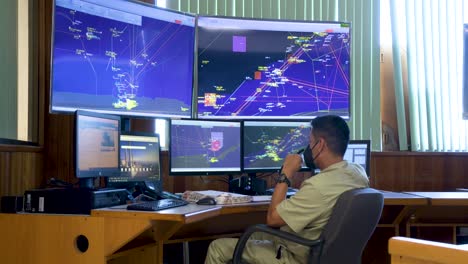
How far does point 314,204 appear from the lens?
225cm

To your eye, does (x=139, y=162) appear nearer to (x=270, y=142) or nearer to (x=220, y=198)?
(x=220, y=198)

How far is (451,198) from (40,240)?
2089mm

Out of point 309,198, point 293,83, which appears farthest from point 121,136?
point 293,83

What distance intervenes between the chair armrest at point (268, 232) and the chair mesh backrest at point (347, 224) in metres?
0.06

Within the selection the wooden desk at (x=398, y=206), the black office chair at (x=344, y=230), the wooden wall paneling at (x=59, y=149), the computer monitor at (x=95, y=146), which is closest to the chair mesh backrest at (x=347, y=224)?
the black office chair at (x=344, y=230)

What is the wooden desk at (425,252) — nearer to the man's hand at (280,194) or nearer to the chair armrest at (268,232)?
the chair armrest at (268,232)

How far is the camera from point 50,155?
320 cm

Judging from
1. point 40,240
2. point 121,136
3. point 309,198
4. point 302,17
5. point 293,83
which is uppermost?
point 302,17

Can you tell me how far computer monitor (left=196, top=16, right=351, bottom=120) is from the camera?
3.40m

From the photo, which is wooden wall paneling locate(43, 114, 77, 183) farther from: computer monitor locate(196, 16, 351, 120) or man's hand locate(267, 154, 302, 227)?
man's hand locate(267, 154, 302, 227)

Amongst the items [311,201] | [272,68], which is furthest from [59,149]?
[311,201]

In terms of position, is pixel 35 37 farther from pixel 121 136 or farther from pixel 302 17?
pixel 302 17

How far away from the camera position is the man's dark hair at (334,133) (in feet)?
8.14

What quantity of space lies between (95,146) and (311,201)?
3.17ft
